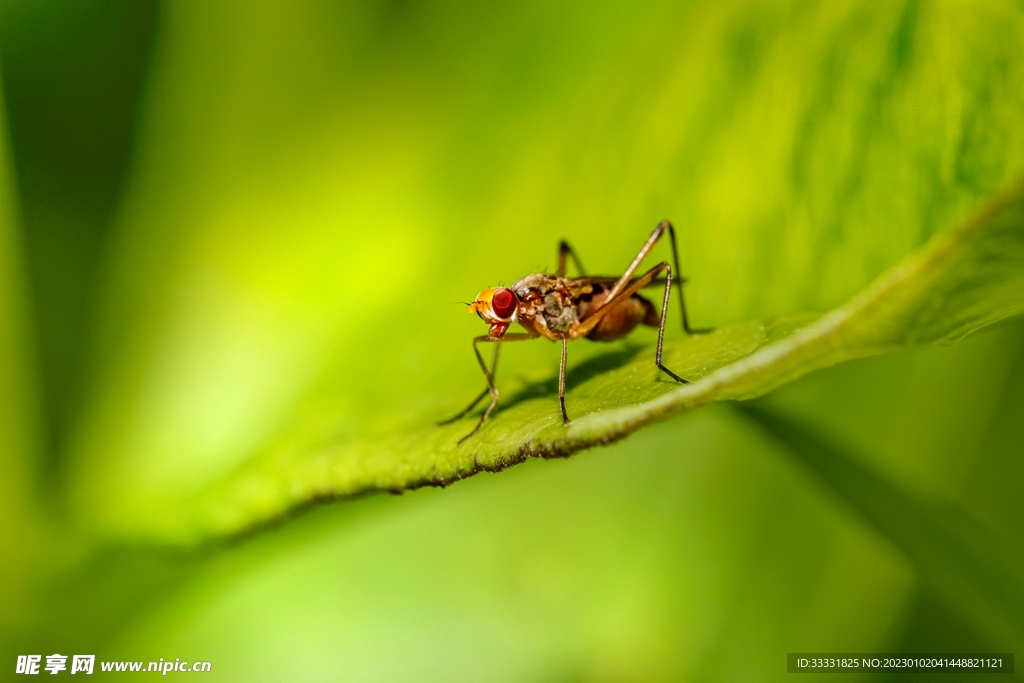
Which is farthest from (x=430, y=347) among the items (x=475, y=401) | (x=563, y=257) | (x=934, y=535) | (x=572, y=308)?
(x=934, y=535)

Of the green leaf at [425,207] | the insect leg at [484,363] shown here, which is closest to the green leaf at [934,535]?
the green leaf at [425,207]

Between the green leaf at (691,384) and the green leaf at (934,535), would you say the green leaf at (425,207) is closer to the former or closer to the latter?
the green leaf at (691,384)

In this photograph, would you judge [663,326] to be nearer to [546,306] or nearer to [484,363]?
[546,306]

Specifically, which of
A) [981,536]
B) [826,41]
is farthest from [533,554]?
[826,41]

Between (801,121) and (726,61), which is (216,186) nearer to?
(726,61)

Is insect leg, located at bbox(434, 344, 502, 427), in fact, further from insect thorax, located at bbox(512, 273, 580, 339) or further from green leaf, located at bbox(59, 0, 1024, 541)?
insect thorax, located at bbox(512, 273, 580, 339)

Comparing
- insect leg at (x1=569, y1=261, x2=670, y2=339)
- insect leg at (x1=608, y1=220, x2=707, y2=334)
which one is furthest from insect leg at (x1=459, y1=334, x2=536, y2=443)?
insect leg at (x1=608, y1=220, x2=707, y2=334)

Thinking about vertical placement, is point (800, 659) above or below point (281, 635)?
below

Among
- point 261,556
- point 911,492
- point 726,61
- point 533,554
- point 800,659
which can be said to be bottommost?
point 800,659
